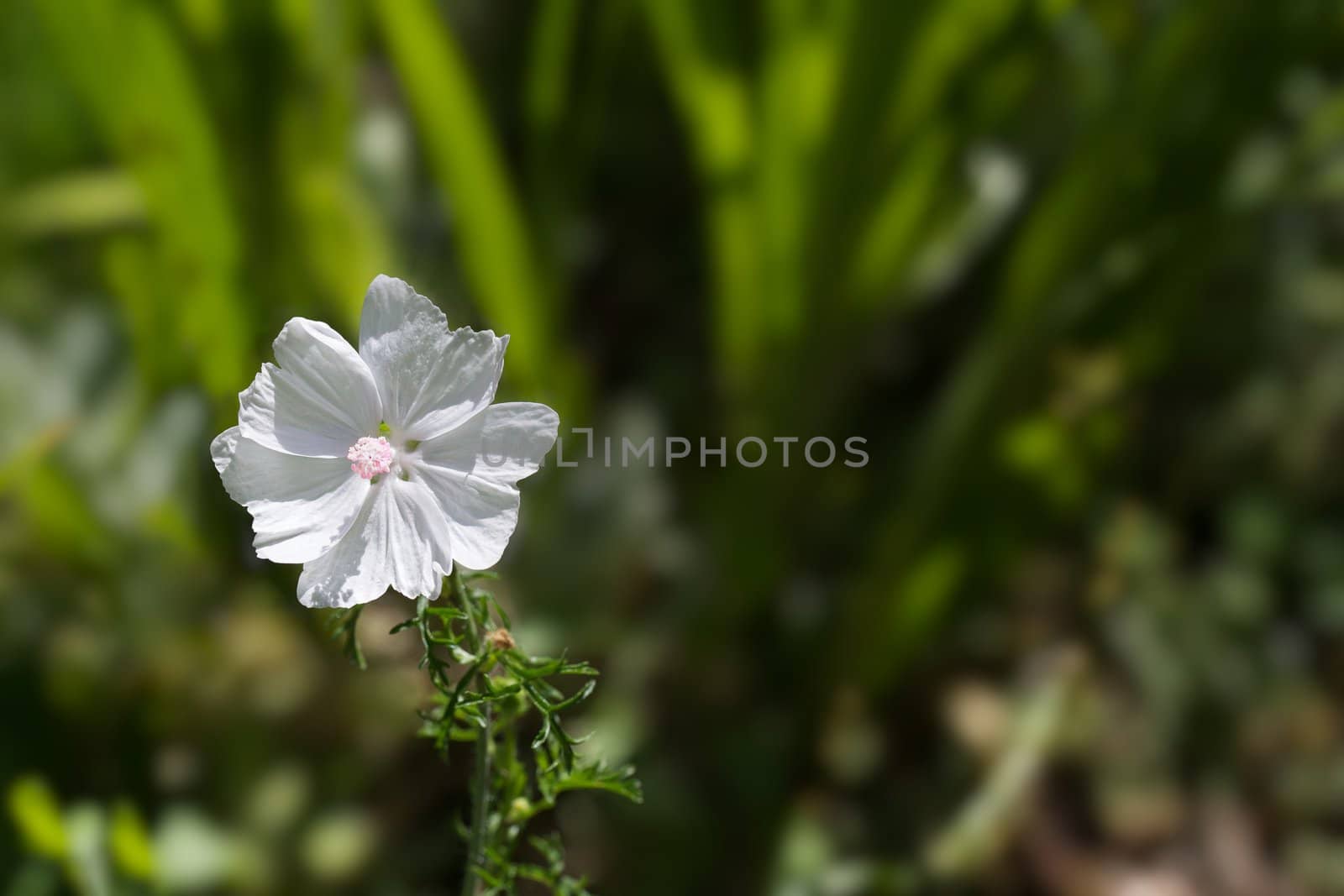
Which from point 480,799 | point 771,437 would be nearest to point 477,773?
point 480,799

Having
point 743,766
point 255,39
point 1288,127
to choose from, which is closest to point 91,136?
point 255,39

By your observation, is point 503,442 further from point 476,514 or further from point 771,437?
point 771,437

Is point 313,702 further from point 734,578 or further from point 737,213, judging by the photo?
Answer: point 737,213

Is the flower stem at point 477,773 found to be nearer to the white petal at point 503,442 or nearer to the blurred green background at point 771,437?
the white petal at point 503,442

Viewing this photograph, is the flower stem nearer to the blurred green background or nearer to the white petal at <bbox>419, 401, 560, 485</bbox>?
the white petal at <bbox>419, 401, 560, 485</bbox>

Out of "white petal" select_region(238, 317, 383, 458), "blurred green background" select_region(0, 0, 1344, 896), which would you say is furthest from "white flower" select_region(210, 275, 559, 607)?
"blurred green background" select_region(0, 0, 1344, 896)

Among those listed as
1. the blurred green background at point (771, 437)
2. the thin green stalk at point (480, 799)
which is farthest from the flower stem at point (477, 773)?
the blurred green background at point (771, 437)
